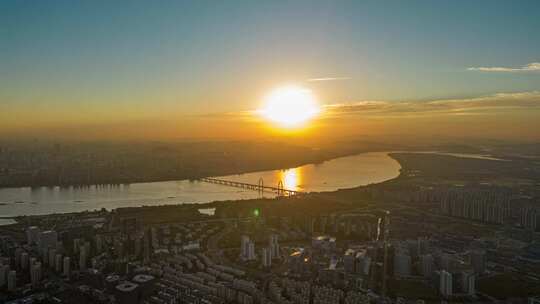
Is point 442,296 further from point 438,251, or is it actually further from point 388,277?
point 438,251

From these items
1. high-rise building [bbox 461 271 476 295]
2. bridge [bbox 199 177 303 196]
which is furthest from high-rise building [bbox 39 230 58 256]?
bridge [bbox 199 177 303 196]

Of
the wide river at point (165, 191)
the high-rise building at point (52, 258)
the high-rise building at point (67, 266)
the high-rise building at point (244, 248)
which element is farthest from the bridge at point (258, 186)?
the high-rise building at point (67, 266)

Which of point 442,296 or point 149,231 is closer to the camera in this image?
point 442,296

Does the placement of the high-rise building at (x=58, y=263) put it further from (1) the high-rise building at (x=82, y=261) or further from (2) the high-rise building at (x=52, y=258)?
(1) the high-rise building at (x=82, y=261)

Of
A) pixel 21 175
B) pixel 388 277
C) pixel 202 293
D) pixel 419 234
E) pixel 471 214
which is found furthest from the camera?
Result: pixel 21 175

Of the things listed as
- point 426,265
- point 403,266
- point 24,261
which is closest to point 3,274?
point 24,261

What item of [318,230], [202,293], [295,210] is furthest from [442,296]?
[295,210]

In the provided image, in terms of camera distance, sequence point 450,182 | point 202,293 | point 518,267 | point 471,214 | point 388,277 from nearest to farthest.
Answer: point 202,293 < point 388,277 < point 518,267 < point 471,214 < point 450,182
